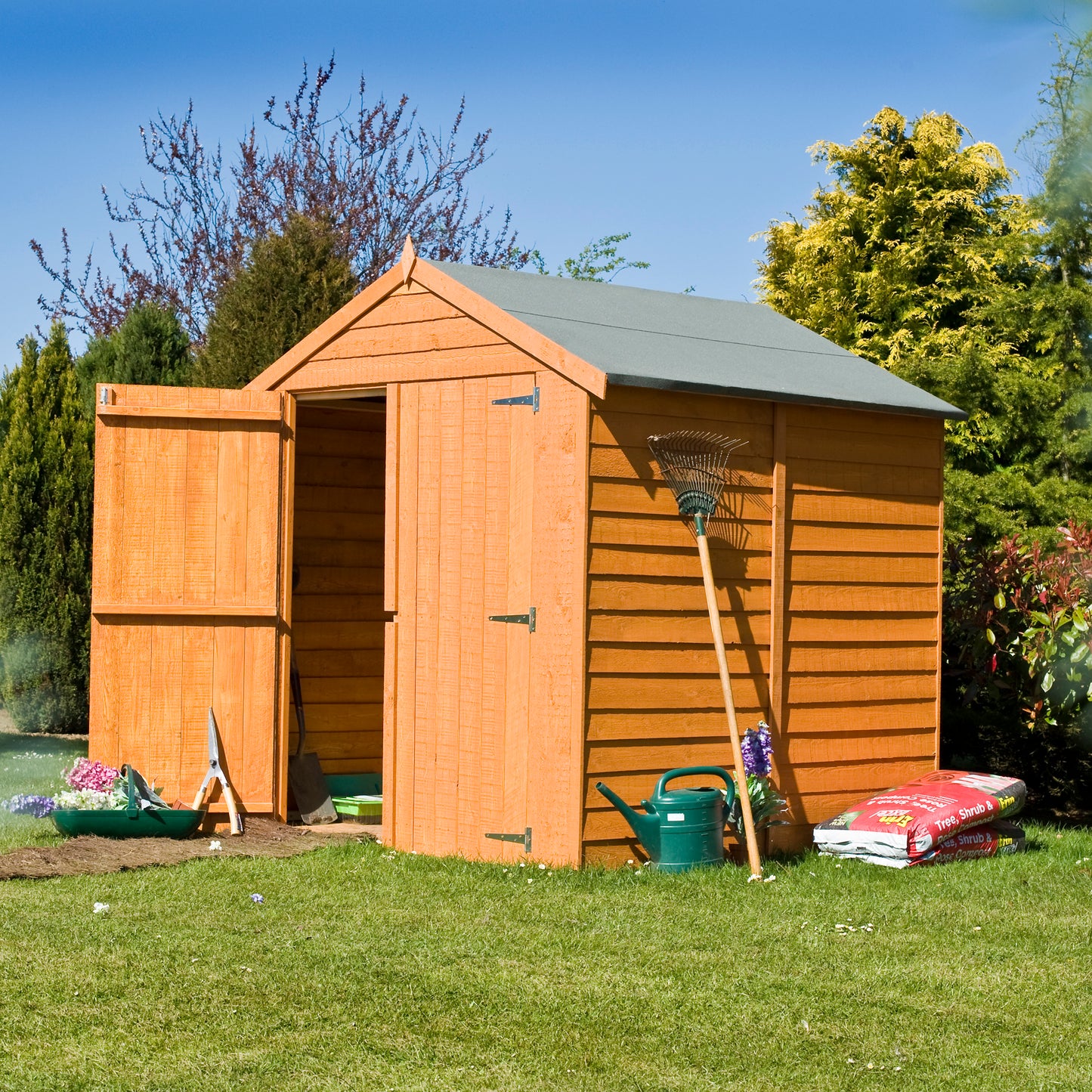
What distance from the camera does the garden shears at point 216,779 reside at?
727 cm

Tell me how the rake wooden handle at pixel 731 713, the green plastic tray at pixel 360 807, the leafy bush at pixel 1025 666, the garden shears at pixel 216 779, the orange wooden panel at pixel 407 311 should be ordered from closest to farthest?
1. the rake wooden handle at pixel 731 713
2. the orange wooden panel at pixel 407 311
3. the garden shears at pixel 216 779
4. the leafy bush at pixel 1025 666
5. the green plastic tray at pixel 360 807

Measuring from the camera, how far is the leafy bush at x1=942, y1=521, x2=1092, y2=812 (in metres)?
7.91

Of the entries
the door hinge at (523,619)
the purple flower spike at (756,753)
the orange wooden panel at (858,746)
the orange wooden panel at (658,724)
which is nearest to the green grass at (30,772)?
the door hinge at (523,619)

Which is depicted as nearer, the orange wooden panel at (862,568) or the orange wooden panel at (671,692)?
the orange wooden panel at (671,692)

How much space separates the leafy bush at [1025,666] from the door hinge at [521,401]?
3458 millimetres

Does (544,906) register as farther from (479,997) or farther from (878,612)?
(878,612)

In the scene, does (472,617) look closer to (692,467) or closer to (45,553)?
(692,467)

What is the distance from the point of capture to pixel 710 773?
645cm

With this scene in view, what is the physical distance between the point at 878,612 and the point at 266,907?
370cm

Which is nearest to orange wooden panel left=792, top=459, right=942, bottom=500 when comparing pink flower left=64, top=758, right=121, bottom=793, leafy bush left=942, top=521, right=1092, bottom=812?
leafy bush left=942, top=521, right=1092, bottom=812

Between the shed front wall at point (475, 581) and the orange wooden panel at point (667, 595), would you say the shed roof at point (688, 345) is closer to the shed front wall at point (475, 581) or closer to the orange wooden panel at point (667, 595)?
the shed front wall at point (475, 581)

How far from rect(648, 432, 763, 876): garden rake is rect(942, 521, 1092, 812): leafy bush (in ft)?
7.82

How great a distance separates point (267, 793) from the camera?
7543mm

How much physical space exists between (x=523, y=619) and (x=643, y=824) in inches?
44.4
